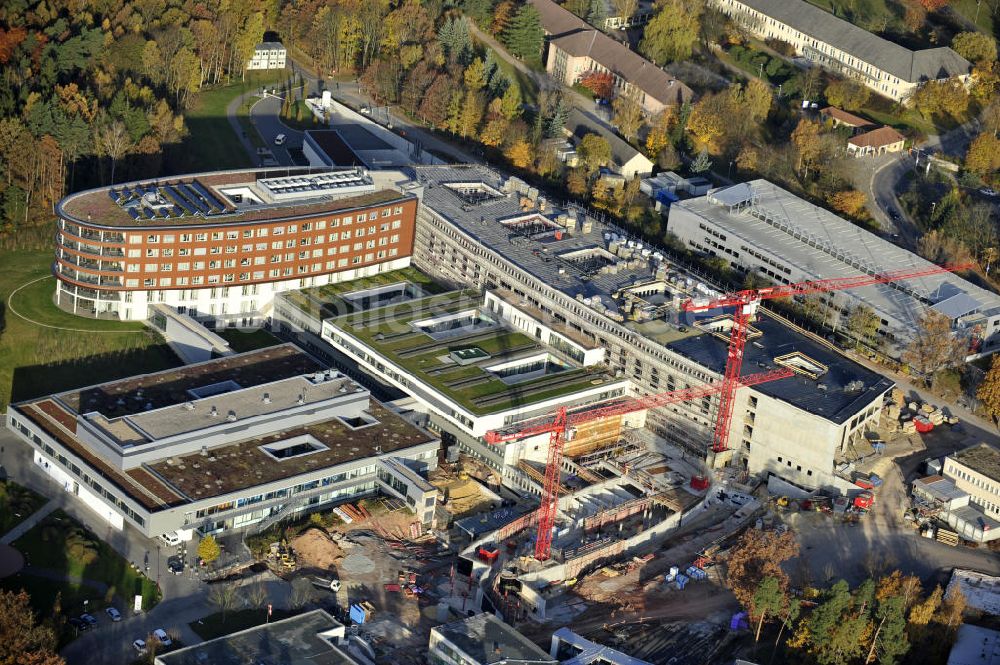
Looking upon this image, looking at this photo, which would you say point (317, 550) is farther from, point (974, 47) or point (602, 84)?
point (974, 47)

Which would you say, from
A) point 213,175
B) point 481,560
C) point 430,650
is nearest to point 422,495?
point 481,560

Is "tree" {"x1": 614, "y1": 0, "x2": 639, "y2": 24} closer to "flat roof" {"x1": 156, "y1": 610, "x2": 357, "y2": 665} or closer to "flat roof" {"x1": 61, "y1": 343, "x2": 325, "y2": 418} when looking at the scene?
"flat roof" {"x1": 61, "y1": 343, "x2": 325, "y2": 418}

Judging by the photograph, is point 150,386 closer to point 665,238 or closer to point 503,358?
point 503,358

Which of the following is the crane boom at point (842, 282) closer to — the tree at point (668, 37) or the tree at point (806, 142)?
the tree at point (806, 142)

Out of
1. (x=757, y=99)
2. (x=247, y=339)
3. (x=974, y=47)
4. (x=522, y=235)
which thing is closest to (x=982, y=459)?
(x=522, y=235)

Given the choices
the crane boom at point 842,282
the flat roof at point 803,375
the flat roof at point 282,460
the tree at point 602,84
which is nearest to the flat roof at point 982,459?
the flat roof at point 803,375

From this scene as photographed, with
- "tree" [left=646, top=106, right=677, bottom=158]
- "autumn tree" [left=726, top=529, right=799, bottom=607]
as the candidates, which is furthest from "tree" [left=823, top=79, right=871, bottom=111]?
"autumn tree" [left=726, top=529, right=799, bottom=607]

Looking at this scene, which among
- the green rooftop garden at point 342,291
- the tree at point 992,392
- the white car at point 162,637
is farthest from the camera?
the green rooftop garden at point 342,291
